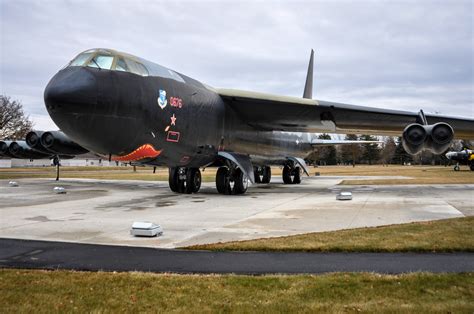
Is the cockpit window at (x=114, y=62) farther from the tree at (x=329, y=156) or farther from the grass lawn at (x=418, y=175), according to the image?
the tree at (x=329, y=156)

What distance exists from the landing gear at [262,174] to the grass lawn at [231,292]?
70.5 ft

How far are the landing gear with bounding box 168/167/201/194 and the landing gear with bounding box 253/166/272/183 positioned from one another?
898 cm

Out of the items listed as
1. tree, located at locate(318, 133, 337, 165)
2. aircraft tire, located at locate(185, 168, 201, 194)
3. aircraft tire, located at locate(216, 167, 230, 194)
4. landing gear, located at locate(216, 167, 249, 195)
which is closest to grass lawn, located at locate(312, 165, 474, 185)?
landing gear, located at locate(216, 167, 249, 195)

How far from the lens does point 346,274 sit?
17.4ft

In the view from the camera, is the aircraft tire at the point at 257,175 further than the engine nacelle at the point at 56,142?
Yes

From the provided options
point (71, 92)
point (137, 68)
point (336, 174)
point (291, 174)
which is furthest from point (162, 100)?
point (336, 174)

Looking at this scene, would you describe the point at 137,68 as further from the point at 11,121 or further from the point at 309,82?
the point at 11,121

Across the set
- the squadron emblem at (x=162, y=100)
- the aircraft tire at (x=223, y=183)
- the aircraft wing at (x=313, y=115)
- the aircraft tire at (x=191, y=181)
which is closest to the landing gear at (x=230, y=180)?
the aircraft tire at (x=223, y=183)

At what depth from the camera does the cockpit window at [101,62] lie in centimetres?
1174

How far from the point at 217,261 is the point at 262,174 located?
21.2 metres

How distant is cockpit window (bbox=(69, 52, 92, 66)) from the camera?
38.4ft

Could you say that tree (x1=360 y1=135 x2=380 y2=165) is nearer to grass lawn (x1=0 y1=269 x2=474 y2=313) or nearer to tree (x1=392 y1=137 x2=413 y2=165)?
tree (x1=392 y1=137 x2=413 y2=165)

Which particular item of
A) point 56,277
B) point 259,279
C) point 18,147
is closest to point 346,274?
point 259,279

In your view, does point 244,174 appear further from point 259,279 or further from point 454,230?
point 259,279
